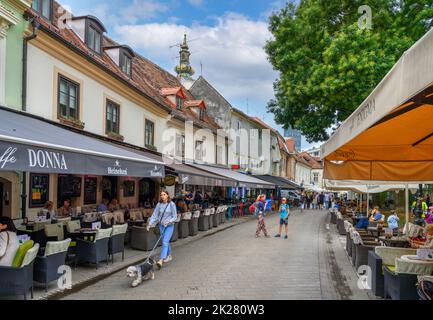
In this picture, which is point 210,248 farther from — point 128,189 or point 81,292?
point 128,189

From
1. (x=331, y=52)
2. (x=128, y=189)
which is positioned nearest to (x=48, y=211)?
(x=128, y=189)

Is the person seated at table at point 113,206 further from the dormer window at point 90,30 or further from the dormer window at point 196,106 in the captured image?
the dormer window at point 196,106

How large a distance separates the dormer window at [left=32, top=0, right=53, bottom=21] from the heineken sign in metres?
6.93

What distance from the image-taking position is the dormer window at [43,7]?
13.3 m

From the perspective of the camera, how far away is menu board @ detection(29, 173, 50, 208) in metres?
12.5

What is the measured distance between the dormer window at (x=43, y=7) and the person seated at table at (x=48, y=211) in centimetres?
602

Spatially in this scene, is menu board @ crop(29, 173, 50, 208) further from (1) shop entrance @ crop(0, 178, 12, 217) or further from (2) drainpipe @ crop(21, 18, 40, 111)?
(2) drainpipe @ crop(21, 18, 40, 111)

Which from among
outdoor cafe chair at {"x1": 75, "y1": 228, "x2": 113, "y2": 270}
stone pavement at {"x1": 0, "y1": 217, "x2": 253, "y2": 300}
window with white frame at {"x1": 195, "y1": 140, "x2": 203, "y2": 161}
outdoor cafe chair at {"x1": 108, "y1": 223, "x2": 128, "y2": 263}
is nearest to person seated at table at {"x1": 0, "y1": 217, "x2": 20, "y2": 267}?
stone pavement at {"x1": 0, "y1": 217, "x2": 253, "y2": 300}

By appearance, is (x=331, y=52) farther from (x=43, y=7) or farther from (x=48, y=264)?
(x=48, y=264)

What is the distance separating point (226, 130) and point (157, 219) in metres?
25.3

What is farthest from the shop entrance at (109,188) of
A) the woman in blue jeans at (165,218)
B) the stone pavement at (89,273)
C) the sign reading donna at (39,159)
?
the sign reading donna at (39,159)

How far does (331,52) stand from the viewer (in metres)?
17.9

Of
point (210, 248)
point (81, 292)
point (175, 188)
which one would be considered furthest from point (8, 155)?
point (175, 188)

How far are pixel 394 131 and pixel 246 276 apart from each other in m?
4.61
